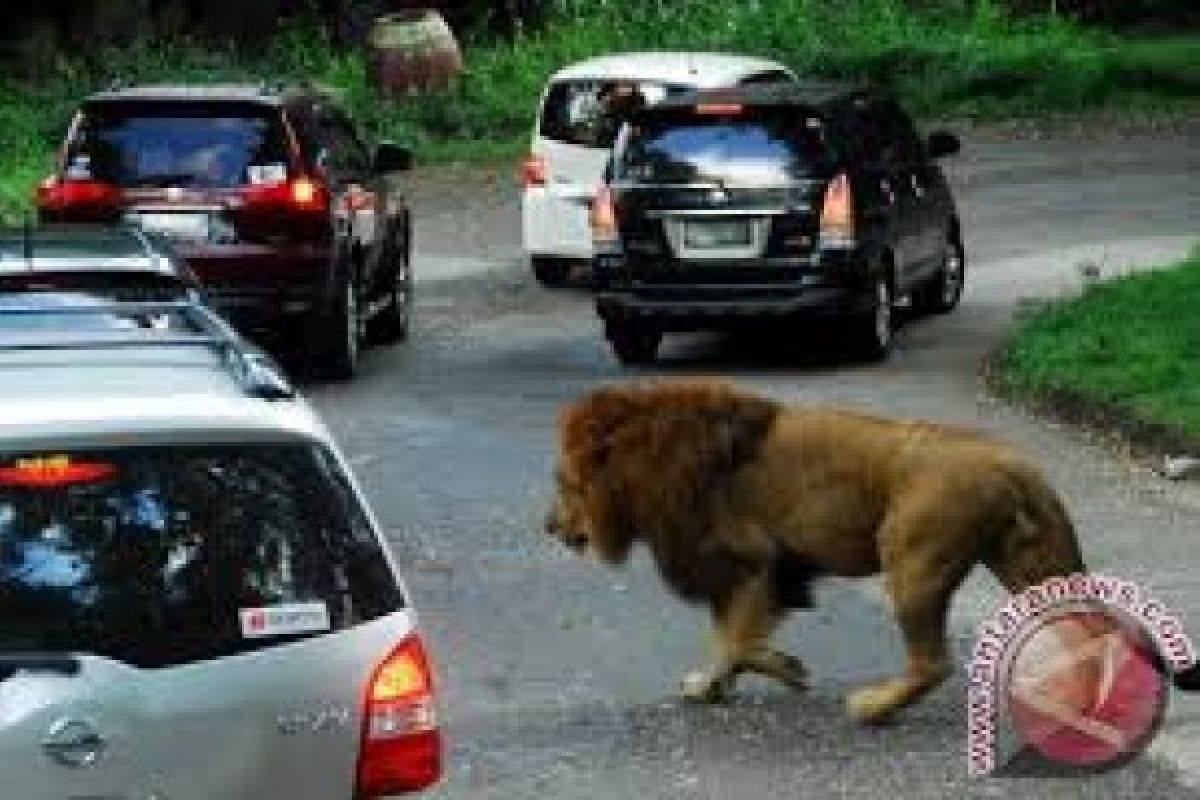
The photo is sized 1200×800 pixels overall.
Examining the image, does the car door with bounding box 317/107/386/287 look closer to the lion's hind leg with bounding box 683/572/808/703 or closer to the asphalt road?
the asphalt road

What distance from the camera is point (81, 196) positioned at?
725 inches

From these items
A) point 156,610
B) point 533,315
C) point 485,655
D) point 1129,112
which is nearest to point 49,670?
point 156,610

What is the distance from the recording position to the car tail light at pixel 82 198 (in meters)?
18.3

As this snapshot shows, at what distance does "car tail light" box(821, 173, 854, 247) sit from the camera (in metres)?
18.8

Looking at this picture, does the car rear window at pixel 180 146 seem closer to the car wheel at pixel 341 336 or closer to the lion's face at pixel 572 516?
the car wheel at pixel 341 336

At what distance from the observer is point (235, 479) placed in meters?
5.70

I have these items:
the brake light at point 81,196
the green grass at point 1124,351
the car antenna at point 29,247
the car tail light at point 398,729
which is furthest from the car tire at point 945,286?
the car tail light at point 398,729

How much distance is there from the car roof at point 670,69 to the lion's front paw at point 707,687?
45.8ft

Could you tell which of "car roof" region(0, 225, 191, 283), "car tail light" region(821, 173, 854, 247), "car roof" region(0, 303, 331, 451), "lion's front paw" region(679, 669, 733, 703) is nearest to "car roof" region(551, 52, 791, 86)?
"car tail light" region(821, 173, 854, 247)

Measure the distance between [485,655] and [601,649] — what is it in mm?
433

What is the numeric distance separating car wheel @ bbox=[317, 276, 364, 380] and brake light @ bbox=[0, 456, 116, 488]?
13003 mm

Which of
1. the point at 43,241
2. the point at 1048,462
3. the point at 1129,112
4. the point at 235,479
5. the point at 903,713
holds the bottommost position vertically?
the point at 1129,112

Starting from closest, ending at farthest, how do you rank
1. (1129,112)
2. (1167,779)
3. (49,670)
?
(49,670) < (1167,779) < (1129,112)

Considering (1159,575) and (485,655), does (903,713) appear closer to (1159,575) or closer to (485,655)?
(485,655)
